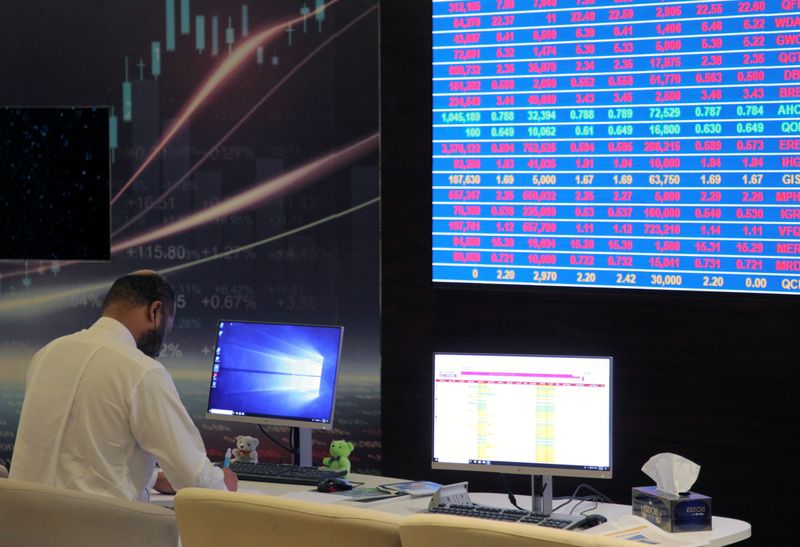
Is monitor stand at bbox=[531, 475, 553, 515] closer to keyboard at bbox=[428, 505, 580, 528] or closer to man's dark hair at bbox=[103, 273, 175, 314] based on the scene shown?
keyboard at bbox=[428, 505, 580, 528]

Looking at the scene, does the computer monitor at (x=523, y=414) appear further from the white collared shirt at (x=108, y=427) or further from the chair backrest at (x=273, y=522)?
the chair backrest at (x=273, y=522)

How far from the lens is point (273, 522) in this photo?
2.61 m

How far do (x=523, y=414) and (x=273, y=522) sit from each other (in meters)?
1.14

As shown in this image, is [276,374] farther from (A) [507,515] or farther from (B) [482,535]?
(B) [482,535]

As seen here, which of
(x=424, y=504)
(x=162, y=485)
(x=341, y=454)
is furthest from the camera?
(x=341, y=454)

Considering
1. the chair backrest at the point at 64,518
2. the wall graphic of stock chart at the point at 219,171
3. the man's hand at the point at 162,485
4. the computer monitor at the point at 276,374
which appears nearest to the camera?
the chair backrest at the point at 64,518

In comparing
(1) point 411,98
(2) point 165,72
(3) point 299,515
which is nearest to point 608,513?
(3) point 299,515

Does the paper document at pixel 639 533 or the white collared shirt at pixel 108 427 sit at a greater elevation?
the white collared shirt at pixel 108 427

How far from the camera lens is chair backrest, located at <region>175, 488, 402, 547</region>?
2506mm

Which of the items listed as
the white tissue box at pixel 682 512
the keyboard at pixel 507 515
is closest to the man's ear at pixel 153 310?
the keyboard at pixel 507 515

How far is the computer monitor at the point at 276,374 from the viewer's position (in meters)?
4.05

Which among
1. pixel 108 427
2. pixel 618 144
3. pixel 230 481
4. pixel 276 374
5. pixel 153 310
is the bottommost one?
pixel 230 481

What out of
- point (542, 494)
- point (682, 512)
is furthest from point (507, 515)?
point (682, 512)

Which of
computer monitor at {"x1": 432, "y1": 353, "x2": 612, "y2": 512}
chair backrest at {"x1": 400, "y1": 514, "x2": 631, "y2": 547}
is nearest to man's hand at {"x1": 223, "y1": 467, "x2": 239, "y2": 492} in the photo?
computer monitor at {"x1": 432, "y1": 353, "x2": 612, "y2": 512}
